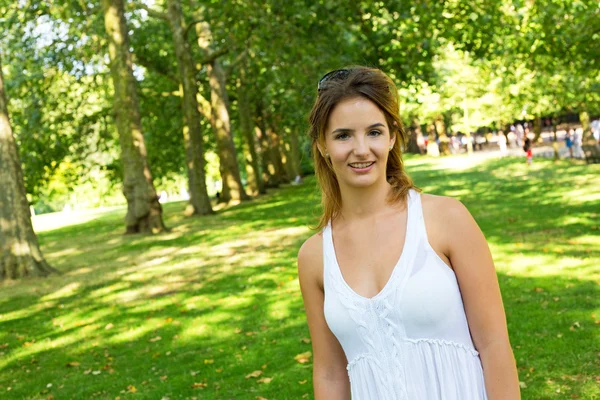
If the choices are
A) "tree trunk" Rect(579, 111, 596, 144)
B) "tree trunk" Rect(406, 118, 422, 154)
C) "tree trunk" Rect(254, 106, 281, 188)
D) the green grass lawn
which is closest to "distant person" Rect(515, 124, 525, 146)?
"tree trunk" Rect(406, 118, 422, 154)

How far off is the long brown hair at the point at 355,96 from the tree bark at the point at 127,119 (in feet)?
74.7

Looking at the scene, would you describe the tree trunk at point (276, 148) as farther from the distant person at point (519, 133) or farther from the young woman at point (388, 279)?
the young woman at point (388, 279)

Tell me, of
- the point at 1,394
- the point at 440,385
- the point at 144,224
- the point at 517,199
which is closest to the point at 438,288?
the point at 440,385

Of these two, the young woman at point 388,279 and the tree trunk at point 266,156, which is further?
the tree trunk at point 266,156

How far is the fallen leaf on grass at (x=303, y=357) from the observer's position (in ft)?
30.1

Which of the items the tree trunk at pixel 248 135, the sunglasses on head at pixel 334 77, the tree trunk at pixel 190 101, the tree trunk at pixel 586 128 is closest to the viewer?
the sunglasses on head at pixel 334 77

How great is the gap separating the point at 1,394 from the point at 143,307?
4.51 m

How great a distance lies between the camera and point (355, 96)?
9.87 ft

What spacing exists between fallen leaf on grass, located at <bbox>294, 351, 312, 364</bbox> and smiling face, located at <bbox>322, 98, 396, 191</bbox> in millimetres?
6364

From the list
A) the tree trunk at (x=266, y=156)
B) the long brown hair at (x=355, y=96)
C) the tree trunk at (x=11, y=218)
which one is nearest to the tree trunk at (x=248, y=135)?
the tree trunk at (x=266, y=156)

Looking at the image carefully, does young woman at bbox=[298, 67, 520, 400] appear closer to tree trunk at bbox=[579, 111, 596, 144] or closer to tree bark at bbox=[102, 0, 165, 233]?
tree bark at bbox=[102, 0, 165, 233]

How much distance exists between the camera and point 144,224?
86.1ft

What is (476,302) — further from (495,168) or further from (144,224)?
(495,168)

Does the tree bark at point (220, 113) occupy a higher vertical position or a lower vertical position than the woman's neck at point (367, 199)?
higher
